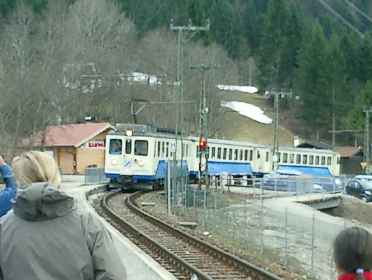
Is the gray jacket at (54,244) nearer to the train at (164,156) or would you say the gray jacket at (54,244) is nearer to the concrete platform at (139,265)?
the concrete platform at (139,265)

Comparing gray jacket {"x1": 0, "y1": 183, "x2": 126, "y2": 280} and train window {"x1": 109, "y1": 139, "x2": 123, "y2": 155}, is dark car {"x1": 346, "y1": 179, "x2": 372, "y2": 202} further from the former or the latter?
gray jacket {"x1": 0, "y1": 183, "x2": 126, "y2": 280}

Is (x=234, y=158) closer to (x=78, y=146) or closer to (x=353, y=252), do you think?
(x=78, y=146)

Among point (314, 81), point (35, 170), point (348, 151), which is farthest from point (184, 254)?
point (314, 81)

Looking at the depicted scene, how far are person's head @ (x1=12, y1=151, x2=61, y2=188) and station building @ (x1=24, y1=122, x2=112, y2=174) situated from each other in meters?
62.3

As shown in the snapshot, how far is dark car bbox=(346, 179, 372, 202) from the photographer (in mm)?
50906

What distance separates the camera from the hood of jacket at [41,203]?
4086 mm

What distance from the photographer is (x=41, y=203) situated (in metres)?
4.09

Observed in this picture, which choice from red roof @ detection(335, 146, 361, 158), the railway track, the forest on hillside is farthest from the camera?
red roof @ detection(335, 146, 361, 158)

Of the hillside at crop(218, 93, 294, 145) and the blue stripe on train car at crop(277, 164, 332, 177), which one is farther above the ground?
the hillside at crop(218, 93, 294, 145)

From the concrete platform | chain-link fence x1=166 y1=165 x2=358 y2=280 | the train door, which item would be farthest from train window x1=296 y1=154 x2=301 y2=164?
the concrete platform

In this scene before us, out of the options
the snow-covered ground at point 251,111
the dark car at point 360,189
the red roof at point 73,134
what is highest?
the snow-covered ground at point 251,111

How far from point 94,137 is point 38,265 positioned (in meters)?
63.4

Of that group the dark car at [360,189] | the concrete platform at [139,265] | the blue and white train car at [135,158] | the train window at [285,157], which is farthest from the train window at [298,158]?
the concrete platform at [139,265]

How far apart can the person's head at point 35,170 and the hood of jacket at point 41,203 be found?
0.32 ft
